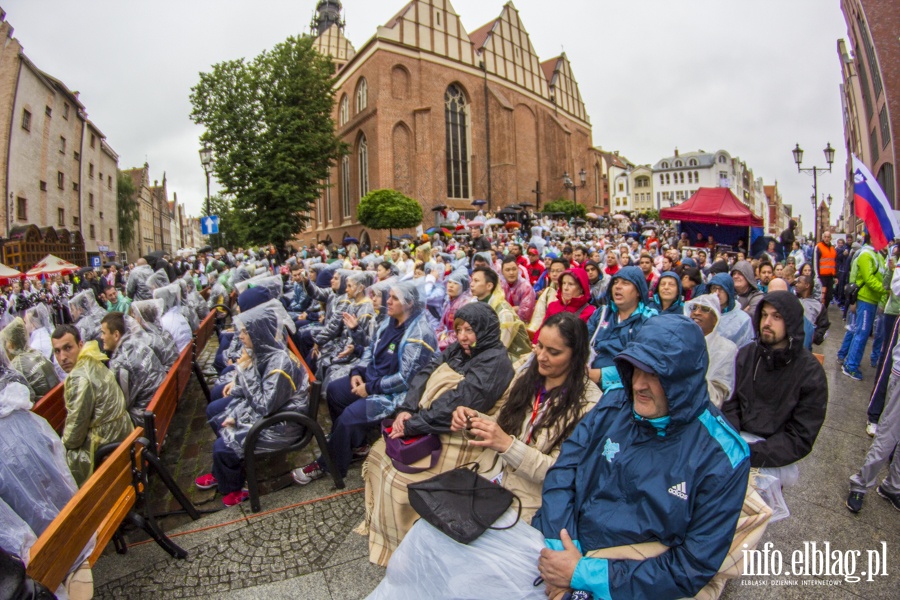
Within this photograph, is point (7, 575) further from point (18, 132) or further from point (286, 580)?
point (18, 132)

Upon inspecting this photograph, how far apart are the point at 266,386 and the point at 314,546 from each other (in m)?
1.29

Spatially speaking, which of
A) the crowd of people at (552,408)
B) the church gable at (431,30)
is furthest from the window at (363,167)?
the crowd of people at (552,408)

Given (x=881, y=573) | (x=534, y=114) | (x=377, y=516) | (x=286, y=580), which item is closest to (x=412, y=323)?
(x=377, y=516)

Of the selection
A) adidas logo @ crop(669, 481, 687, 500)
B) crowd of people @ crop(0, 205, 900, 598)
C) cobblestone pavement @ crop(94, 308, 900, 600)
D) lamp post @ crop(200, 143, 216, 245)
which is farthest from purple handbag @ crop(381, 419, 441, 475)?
lamp post @ crop(200, 143, 216, 245)

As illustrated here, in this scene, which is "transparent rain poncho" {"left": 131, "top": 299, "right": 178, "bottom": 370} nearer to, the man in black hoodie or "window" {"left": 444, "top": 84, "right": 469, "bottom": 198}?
the man in black hoodie

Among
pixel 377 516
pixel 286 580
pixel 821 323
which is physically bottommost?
pixel 286 580

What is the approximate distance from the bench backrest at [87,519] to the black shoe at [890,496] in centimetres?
530

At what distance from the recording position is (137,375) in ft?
13.4

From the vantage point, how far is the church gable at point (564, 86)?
50.5m

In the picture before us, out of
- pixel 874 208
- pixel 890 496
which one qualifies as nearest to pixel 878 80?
pixel 874 208

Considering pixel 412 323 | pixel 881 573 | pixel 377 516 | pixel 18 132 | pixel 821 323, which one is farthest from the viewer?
pixel 18 132

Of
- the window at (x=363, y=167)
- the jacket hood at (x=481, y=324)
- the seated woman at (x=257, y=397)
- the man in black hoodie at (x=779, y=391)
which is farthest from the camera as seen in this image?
the window at (x=363, y=167)

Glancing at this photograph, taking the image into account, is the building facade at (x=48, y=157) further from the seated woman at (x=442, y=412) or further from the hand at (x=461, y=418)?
the hand at (x=461, y=418)

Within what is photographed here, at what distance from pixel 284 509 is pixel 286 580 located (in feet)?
2.66
